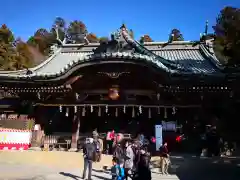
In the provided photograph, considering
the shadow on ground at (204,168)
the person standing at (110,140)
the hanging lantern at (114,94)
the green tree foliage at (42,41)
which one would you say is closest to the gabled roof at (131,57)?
the hanging lantern at (114,94)

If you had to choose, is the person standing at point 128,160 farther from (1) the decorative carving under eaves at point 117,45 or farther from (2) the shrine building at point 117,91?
(1) the decorative carving under eaves at point 117,45

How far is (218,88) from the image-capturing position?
13266 millimetres

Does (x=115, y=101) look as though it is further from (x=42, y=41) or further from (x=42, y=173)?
(x=42, y=41)

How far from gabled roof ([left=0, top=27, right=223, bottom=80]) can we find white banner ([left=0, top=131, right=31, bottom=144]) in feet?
10.8

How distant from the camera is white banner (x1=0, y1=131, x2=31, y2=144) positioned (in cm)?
1342

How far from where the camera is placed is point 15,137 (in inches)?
545

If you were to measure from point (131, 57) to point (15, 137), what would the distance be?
7637 mm

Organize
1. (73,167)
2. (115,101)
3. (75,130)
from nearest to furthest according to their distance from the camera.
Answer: (73,167) < (115,101) < (75,130)

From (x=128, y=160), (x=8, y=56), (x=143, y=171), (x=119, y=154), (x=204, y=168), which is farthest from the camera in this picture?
(x=8, y=56)

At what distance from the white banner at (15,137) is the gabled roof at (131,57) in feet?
10.8

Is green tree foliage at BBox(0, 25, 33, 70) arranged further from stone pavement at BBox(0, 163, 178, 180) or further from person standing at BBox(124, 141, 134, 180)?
person standing at BBox(124, 141, 134, 180)

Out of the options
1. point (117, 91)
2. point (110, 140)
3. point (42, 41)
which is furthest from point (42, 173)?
point (42, 41)

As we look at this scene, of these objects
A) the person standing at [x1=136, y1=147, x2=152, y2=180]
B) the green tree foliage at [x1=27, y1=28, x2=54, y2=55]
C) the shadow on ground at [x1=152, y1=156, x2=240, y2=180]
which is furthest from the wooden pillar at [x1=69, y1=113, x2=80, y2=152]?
the green tree foliage at [x1=27, y1=28, x2=54, y2=55]

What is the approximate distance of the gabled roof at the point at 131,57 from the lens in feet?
45.3
